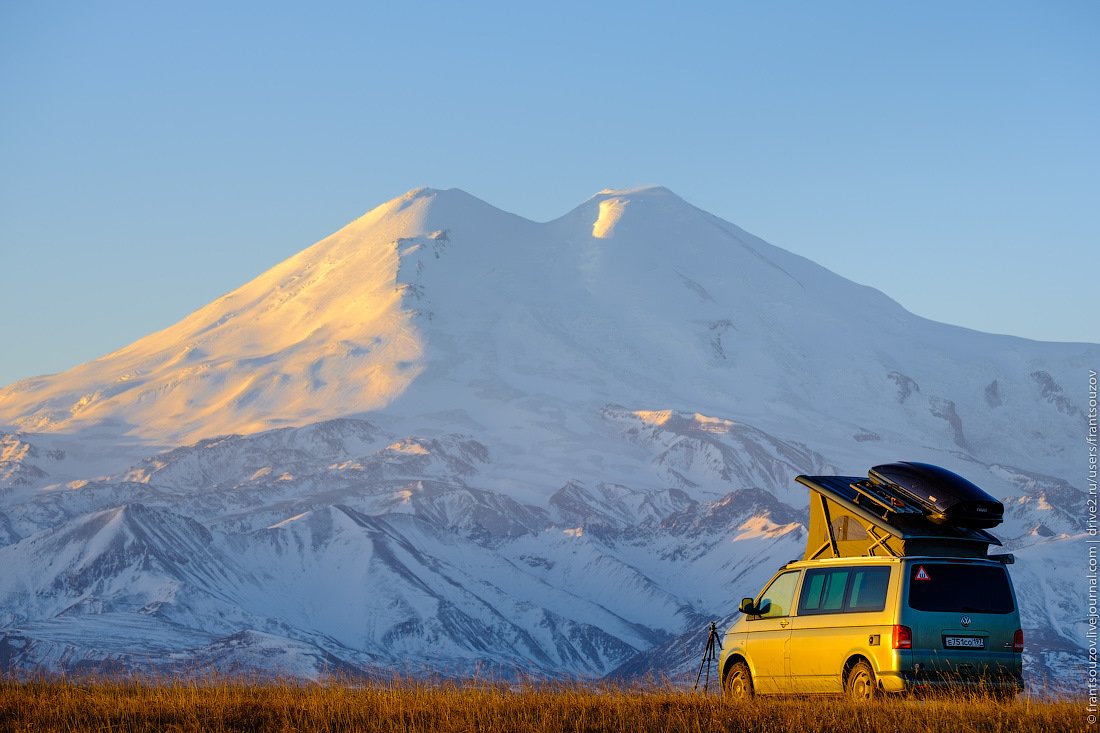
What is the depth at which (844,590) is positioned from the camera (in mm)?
19078

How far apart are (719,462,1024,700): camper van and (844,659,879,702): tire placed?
13 mm

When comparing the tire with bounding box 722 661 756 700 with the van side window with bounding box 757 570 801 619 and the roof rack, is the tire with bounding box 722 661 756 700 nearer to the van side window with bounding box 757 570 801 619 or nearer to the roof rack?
the van side window with bounding box 757 570 801 619

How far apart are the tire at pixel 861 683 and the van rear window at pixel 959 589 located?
3.50ft

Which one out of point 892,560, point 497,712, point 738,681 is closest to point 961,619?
point 892,560

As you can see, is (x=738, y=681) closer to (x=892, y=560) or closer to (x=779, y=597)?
(x=779, y=597)

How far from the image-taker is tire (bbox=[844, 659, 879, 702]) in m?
18.1

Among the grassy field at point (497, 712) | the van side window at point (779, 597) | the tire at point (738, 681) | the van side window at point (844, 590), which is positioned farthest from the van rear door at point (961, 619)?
→ the tire at point (738, 681)

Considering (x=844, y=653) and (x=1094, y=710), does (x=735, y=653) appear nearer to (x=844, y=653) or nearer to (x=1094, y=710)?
(x=844, y=653)

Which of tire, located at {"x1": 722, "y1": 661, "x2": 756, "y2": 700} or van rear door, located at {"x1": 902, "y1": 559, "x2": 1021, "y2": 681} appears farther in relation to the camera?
tire, located at {"x1": 722, "y1": 661, "x2": 756, "y2": 700}

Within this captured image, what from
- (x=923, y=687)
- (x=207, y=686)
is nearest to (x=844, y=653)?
(x=923, y=687)

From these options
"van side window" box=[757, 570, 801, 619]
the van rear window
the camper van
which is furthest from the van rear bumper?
"van side window" box=[757, 570, 801, 619]

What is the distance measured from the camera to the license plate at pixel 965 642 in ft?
59.3

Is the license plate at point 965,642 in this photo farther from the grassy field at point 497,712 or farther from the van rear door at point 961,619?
the grassy field at point 497,712

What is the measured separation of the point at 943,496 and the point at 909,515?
0.50 m
